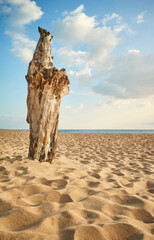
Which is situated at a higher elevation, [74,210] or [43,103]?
[43,103]

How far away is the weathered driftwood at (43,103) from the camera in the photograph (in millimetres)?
3203

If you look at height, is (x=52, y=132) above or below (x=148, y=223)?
above

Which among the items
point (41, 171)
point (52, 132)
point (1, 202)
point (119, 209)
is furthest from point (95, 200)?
point (52, 132)

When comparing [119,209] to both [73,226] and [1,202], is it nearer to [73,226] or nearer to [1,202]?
[73,226]

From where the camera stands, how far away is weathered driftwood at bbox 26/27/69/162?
10.5 feet

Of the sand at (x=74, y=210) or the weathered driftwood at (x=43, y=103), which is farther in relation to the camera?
the weathered driftwood at (x=43, y=103)

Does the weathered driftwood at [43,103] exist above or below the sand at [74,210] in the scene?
above

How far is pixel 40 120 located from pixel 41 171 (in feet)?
3.75

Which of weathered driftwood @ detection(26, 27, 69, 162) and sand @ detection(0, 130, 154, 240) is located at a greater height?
weathered driftwood @ detection(26, 27, 69, 162)

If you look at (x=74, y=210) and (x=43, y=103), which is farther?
(x=43, y=103)

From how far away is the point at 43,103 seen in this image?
10.6 ft

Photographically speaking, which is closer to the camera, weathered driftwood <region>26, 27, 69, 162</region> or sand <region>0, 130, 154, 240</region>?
sand <region>0, 130, 154, 240</region>

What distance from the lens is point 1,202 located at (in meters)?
1.49

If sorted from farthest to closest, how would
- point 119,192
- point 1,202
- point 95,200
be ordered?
point 119,192 → point 95,200 → point 1,202
